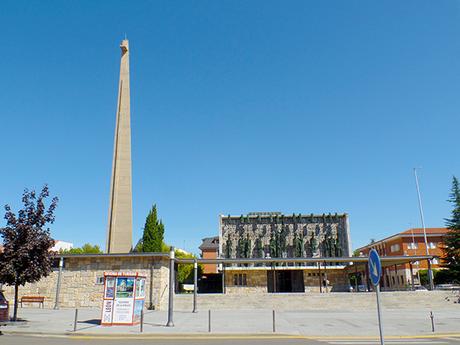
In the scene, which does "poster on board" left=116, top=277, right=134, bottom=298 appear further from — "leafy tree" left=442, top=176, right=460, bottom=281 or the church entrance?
"leafy tree" left=442, top=176, right=460, bottom=281

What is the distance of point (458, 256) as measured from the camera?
4409 cm

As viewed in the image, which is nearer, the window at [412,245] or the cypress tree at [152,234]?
the cypress tree at [152,234]

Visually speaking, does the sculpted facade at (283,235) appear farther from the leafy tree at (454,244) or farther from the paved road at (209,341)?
the paved road at (209,341)

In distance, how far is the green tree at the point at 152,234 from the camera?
1983 inches

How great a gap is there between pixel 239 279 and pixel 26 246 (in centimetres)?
2622

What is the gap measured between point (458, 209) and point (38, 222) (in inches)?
1980

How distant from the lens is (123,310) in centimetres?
1638

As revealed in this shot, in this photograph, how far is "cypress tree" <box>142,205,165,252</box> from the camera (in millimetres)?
50344

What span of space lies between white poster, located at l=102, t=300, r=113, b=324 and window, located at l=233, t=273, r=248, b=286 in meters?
24.9

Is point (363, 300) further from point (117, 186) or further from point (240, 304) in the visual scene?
point (117, 186)

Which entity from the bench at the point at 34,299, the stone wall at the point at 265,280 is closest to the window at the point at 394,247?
the stone wall at the point at 265,280

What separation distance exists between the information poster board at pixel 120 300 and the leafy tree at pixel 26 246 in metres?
3.99

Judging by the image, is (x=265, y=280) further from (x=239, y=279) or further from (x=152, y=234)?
(x=152, y=234)

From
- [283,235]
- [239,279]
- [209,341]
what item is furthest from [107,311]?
[283,235]
